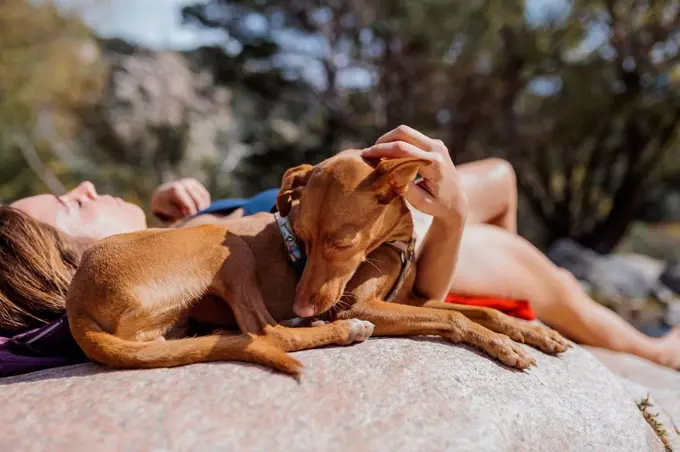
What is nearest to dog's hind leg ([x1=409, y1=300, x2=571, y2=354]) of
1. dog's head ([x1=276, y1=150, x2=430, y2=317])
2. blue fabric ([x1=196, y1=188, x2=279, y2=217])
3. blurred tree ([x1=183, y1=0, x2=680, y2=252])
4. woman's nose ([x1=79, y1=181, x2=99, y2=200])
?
dog's head ([x1=276, y1=150, x2=430, y2=317])

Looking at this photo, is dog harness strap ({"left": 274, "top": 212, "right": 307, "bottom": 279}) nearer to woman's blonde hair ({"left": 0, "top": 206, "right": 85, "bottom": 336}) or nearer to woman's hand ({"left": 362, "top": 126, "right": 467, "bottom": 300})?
woman's hand ({"left": 362, "top": 126, "right": 467, "bottom": 300})

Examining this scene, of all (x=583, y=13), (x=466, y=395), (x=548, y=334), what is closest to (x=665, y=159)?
(x=583, y=13)

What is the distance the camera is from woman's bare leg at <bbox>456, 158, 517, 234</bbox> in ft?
14.3

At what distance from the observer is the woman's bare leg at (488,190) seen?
4363 millimetres

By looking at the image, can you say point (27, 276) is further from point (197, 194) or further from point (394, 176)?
point (394, 176)

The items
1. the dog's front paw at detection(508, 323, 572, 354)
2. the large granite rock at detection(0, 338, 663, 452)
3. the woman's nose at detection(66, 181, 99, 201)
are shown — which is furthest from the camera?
the woman's nose at detection(66, 181, 99, 201)

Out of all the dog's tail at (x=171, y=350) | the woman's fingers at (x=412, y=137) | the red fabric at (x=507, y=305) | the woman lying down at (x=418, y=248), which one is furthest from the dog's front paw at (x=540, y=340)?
the dog's tail at (x=171, y=350)

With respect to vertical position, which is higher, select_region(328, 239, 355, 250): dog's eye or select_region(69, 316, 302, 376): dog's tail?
select_region(328, 239, 355, 250): dog's eye

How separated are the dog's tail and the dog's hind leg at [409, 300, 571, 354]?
106 cm

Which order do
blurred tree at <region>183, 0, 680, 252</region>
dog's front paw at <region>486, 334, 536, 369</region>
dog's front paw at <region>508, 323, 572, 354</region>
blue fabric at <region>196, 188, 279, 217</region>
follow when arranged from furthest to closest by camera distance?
blurred tree at <region>183, 0, 680, 252</region>
blue fabric at <region>196, 188, 279, 217</region>
dog's front paw at <region>508, 323, 572, 354</region>
dog's front paw at <region>486, 334, 536, 369</region>

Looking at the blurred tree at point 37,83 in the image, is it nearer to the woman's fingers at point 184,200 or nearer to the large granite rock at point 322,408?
the woman's fingers at point 184,200

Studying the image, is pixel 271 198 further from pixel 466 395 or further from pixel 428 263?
pixel 466 395

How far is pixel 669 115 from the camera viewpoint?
1323 cm

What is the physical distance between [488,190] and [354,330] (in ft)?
7.76
